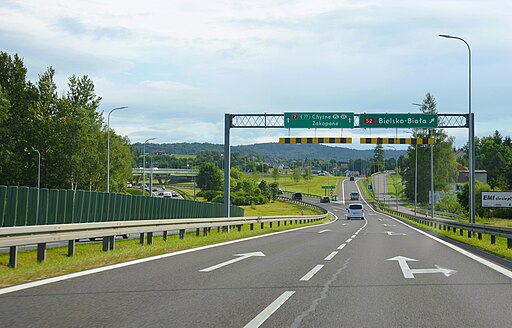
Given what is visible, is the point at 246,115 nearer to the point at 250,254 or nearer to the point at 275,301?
the point at 250,254

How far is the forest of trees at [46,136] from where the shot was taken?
6562cm

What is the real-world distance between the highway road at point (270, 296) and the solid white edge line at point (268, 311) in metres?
0.01

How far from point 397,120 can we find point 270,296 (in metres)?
32.3

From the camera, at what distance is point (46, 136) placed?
67.4 meters

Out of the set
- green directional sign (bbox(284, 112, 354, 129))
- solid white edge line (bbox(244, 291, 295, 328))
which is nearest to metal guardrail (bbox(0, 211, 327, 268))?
solid white edge line (bbox(244, 291, 295, 328))

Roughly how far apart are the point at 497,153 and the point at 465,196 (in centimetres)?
9133

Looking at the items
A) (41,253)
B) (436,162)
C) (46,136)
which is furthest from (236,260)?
(436,162)

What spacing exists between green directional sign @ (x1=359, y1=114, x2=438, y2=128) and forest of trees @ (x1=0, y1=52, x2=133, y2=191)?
3888 centimetres

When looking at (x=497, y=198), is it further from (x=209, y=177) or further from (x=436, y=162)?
(x=209, y=177)

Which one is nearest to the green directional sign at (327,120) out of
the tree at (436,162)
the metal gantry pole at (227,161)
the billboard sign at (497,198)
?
the metal gantry pole at (227,161)

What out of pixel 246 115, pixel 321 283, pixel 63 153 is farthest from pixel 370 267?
pixel 63 153

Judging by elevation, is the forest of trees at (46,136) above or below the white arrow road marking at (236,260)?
above

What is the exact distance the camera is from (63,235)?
1342cm

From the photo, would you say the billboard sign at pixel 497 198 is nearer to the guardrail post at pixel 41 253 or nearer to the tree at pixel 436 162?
the guardrail post at pixel 41 253
